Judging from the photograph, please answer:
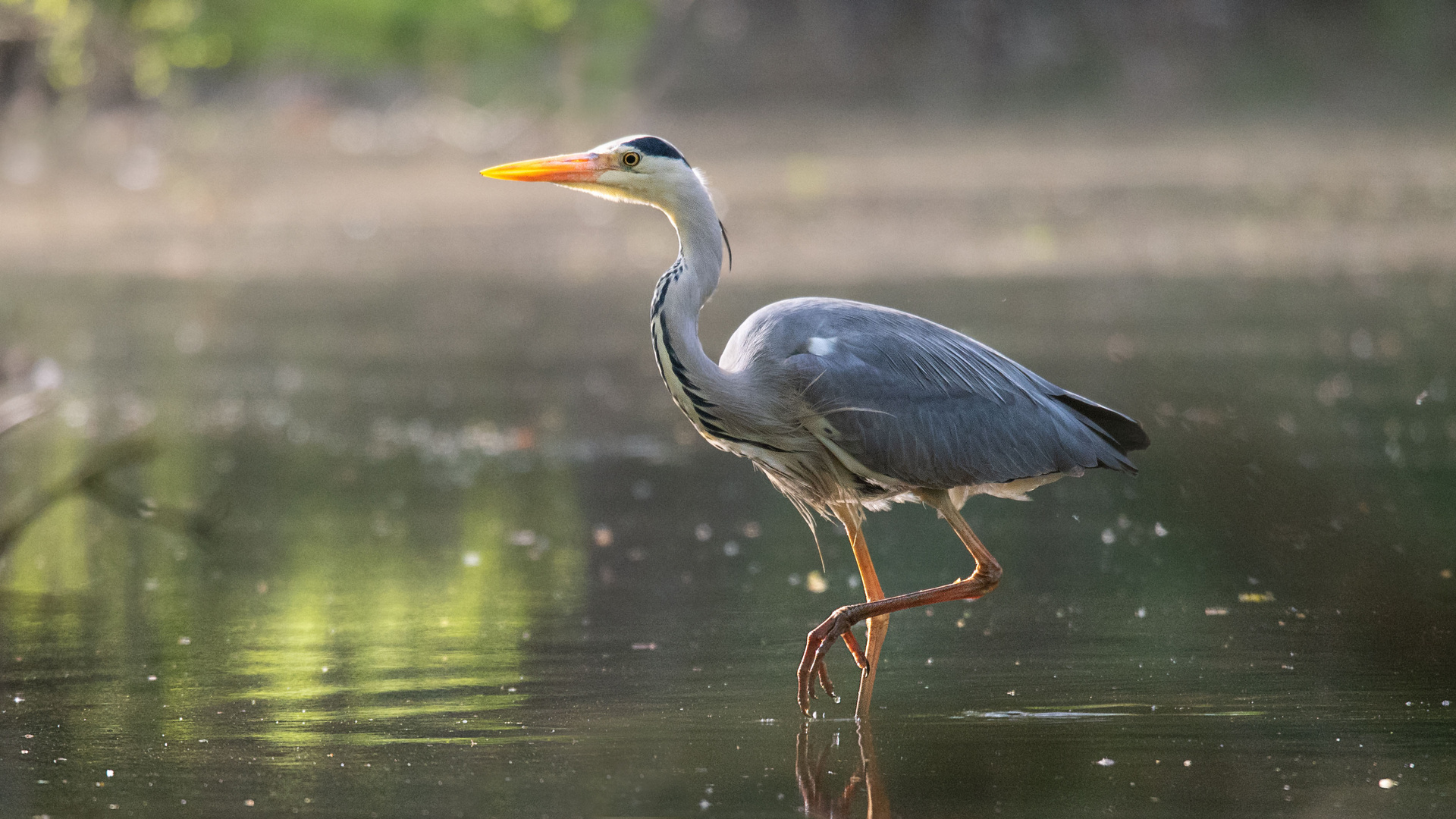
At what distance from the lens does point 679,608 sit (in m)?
7.23

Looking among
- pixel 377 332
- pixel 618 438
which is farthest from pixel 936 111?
pixel 618 438

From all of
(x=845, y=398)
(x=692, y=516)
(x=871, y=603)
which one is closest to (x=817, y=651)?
(x=871, y=603)

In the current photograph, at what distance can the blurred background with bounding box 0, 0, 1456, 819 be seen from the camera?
5.24 meters

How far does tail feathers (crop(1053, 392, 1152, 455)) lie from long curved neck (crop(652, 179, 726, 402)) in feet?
4.22

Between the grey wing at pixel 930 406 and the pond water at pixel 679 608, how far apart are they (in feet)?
2.30

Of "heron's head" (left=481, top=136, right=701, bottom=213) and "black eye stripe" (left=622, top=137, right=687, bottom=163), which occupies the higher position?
"black eye stripe" (left=622, top=137, right=687, bottom=163)

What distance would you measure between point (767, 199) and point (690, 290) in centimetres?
2131

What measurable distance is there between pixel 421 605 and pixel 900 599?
2.31 meters

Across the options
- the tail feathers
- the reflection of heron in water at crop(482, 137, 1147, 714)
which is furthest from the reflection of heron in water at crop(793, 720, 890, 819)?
the tail feathers

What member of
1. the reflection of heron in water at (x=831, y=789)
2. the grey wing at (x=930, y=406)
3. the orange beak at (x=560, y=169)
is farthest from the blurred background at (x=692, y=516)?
the grey wing at (x=930, y=406)

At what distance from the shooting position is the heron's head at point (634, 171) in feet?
19.4

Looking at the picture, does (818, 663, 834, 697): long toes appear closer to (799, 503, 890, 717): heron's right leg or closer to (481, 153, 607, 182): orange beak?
(799, 503, 890, 717): heron's right leg

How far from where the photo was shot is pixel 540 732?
554cm

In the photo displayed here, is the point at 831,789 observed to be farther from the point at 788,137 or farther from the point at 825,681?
the point at 788,137
